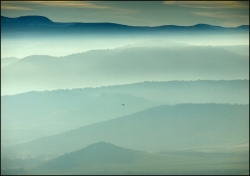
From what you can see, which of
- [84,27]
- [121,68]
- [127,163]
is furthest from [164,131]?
[84,27]

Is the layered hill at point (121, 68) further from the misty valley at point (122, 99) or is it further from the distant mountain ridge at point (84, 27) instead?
the distant mountain ridge at point (84, 27)

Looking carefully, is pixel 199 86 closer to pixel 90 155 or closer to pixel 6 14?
pixel 90 155

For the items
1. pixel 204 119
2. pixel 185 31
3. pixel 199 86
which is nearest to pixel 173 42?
pixel 185 31

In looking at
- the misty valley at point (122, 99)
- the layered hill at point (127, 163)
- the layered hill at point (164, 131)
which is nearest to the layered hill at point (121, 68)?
the misty valley at point (122, 99)

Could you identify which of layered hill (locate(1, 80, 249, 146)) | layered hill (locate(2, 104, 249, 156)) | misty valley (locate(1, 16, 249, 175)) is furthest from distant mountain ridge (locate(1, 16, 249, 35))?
layered hill (locate(2, 104, 249, 156))

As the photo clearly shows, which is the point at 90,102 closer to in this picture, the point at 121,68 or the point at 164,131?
the point at 121,68

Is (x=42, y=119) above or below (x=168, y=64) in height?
below

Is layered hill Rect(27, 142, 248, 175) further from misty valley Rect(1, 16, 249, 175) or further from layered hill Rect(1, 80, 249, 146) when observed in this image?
layered hill Rect(1, 80, 249, 146)

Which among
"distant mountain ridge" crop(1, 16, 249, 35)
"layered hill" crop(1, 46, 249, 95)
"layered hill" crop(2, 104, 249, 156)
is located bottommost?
"layered hill" crop(2, 104, 249, 156)
